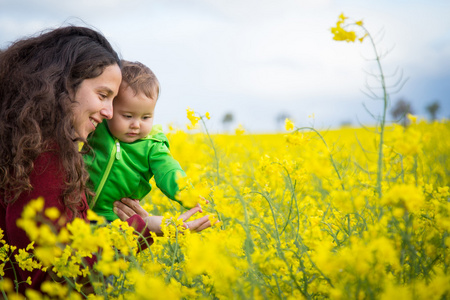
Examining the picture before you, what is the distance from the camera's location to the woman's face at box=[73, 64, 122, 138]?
184cm

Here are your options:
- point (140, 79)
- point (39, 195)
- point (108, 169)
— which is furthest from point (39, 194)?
point (140, 79)

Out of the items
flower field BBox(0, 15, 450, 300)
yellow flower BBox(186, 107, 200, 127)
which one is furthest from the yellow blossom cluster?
yellow flower BBox(186, 107, 200, 127)

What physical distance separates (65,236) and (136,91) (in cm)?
111

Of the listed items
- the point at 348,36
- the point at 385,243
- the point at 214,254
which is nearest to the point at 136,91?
the point at 348,36

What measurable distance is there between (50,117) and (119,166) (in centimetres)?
47

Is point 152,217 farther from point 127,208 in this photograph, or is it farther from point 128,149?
point 128,149

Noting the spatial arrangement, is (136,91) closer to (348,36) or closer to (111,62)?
(111,62)

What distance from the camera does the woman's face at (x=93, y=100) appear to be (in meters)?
1.84

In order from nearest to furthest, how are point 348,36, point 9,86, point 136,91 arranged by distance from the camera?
point 348,36 < point 9,86 < point 136,91

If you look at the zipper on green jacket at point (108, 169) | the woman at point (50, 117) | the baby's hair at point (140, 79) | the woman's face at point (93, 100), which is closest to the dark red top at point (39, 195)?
the woman at point (50, 117)

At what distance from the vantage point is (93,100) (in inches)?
72.5

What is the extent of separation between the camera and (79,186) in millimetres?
1727

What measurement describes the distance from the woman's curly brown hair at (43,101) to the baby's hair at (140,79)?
0.44 feet

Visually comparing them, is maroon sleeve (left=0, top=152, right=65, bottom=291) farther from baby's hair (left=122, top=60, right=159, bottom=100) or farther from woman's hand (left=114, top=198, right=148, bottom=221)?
baby's hair (left=122, top=60, right=159, bottom=100)
